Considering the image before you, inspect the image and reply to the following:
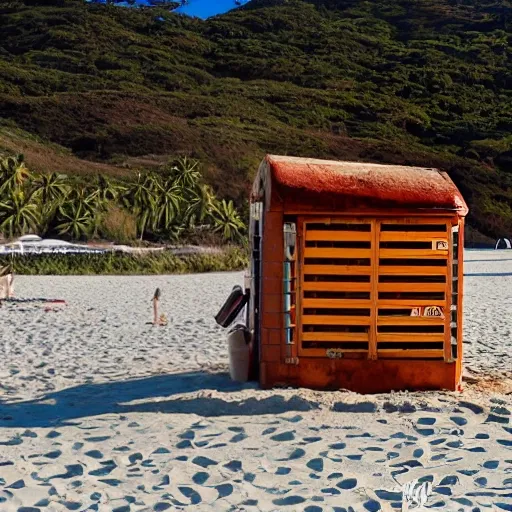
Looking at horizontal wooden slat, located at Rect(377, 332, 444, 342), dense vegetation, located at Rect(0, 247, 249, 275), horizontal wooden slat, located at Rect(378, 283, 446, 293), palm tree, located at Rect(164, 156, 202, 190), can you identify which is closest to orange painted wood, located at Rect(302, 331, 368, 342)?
horizontal wooden slat, located at Rect(377, 332, 444, 342)

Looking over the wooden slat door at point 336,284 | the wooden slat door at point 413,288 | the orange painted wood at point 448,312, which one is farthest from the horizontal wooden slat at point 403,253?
the orange painted wood at point 448,312

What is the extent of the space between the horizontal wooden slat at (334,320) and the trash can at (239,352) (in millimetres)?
677

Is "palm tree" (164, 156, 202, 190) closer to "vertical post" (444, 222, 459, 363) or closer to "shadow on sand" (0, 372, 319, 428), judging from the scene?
"shadow on sand" (0, 372, 319, 428)

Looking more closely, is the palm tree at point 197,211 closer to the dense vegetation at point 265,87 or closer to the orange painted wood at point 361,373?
the dense vegetation at point 265,87

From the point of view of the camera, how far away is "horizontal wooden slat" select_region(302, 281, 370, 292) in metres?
6.33

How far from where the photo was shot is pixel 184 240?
124 feet

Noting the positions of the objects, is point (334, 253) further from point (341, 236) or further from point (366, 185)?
point (366, 185)

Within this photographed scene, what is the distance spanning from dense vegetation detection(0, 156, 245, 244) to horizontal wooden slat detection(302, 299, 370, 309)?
99.0 feet

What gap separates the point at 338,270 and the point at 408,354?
2.77 ft

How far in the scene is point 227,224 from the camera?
37.3m

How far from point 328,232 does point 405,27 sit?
4649 inches

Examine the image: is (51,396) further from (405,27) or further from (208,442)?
(405,27)

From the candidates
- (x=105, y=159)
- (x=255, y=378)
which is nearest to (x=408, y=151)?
(x=105, y=159)

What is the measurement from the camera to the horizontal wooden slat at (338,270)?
633 cm
